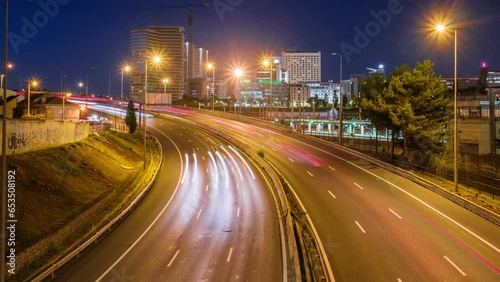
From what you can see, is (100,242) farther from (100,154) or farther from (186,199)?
(100,154)

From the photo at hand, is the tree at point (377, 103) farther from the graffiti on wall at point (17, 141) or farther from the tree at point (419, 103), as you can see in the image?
the graffiti on wall at point (17, 141)

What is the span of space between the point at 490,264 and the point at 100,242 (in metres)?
18.9

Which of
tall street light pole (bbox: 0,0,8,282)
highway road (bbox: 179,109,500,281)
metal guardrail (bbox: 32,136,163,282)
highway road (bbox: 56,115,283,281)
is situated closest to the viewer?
tall street light pole (bbox: 0,0,8,282)

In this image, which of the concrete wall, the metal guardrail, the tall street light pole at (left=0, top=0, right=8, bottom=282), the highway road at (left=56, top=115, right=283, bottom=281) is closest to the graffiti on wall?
the concrete wall

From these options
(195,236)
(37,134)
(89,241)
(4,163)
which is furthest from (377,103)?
(4,163)

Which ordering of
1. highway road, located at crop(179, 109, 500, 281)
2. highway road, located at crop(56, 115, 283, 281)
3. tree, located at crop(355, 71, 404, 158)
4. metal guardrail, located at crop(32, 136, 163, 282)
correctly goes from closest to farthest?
metal guardrail, located at crop(32, 136, 163, 282) → highway road, located at crop(179, 109, 500, 281) → highway road, located at crop(56, 115, 283, 281) → tree, located at crop(355, 71, 404, 158)

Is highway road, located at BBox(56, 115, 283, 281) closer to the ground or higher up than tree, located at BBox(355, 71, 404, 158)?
closer to the ground

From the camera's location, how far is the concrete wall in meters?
24.5

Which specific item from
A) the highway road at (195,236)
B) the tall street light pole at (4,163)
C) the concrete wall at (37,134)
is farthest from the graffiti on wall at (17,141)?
the tall street light pole at (4,163)

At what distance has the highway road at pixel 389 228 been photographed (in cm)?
1700

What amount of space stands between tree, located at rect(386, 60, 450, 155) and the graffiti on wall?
109ft

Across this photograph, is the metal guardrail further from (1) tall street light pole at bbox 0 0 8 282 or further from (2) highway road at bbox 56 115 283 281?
(1) tall street light pole at bbox 0 0 8 282

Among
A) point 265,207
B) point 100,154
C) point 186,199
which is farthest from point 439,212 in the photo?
point 100,154

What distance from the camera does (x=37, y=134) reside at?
28.2 metres
